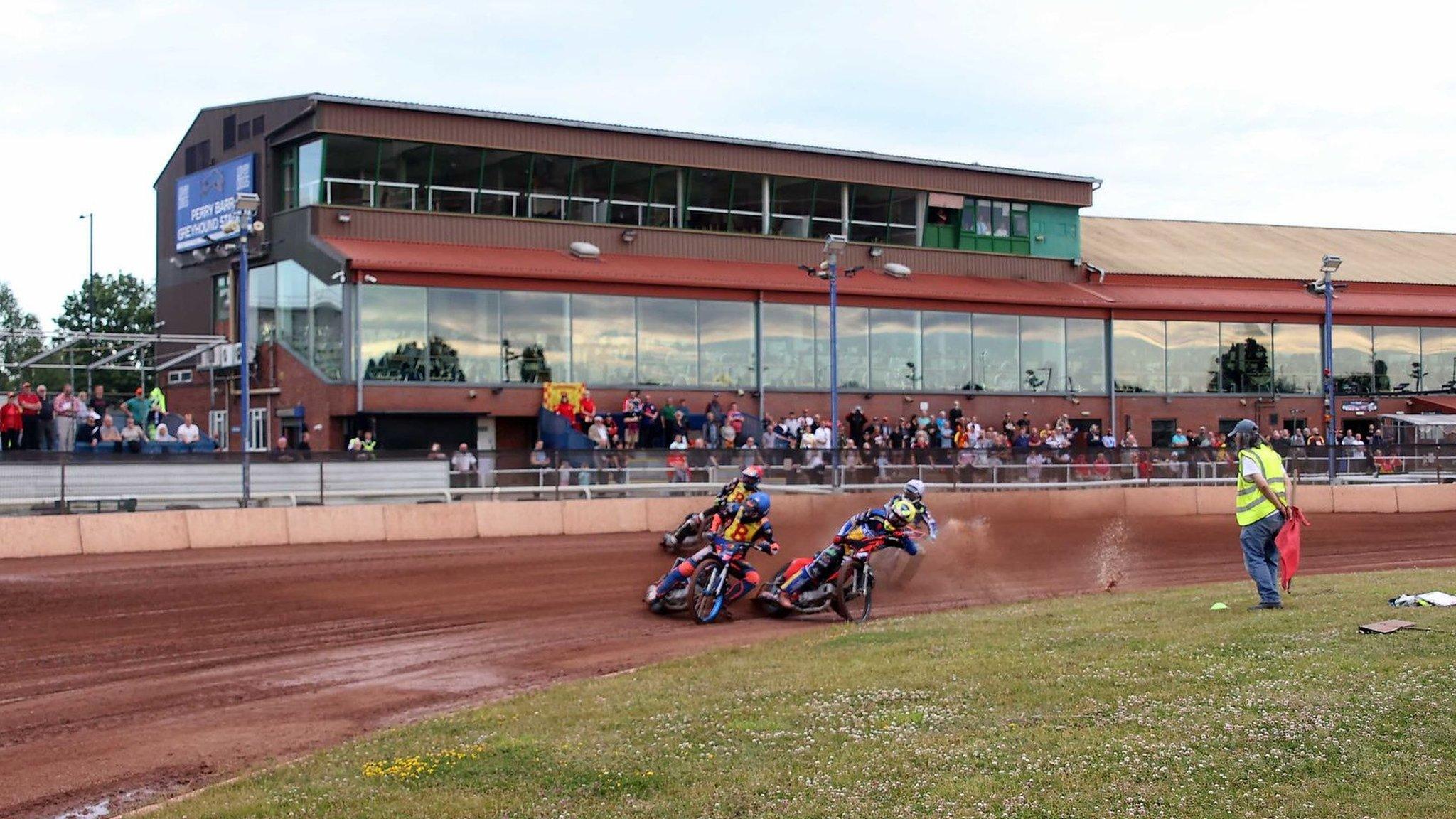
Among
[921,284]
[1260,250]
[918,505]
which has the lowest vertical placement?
[918,505]

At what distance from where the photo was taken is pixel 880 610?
21.6 metres

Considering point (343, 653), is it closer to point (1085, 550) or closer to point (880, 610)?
point (880, 610)

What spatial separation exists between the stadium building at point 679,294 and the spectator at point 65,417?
9048 mm

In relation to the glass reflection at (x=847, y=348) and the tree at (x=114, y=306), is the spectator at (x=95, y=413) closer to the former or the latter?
the glass reflection at (x=847, y=348)

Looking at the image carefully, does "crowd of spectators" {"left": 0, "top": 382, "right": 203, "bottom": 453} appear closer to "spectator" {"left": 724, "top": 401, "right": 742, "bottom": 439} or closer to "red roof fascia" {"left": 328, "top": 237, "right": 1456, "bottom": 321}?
"red roof fascia" {"left": 328, "top": 237, "right": 1456, "bottom": 321}

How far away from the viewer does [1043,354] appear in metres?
50.6

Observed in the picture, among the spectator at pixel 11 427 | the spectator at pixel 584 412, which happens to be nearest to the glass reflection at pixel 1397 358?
the spectator at pixel 584 412

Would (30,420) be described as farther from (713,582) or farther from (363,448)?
(713,582)

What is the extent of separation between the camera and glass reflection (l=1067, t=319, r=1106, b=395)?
51.1m

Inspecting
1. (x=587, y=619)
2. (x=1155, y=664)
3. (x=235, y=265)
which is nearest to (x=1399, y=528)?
(x=587, y=619)

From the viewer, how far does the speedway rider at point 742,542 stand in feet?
65.4

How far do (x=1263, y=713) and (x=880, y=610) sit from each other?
11.8m

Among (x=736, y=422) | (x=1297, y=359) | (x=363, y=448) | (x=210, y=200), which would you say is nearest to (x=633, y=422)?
(x=736, y=422)

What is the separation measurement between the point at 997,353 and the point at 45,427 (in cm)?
3083
